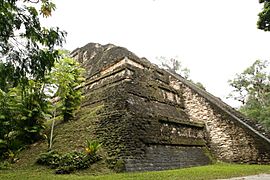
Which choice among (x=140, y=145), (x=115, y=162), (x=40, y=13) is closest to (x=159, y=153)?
(x=140, y=145)

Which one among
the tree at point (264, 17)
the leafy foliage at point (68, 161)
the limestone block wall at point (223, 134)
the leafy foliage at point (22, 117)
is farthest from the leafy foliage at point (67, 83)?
the tree at point (264, 17)

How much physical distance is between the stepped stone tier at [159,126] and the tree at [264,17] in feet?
14.7

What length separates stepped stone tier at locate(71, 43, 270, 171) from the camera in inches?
298

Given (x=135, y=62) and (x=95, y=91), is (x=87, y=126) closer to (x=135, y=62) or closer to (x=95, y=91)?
(x=95, y=91)

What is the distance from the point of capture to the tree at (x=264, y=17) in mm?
4751

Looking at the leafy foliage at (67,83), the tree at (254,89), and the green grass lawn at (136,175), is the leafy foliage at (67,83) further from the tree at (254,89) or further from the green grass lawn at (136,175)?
the tree at (254,89)

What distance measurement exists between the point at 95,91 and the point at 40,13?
302 inches

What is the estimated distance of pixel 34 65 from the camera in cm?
385

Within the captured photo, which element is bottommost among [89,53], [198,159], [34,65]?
[198,159]

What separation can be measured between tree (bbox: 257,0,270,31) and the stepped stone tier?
4.48 metres

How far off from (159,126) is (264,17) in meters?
4.91

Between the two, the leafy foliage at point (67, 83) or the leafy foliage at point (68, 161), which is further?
the leafy foliage at point (67, 83)

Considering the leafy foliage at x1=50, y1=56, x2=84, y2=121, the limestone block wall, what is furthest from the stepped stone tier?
the leafy foliage at x1=50, y1=56, x2=84, y2=121

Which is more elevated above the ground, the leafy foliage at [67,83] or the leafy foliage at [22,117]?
the leafy foliage at [67,83]
